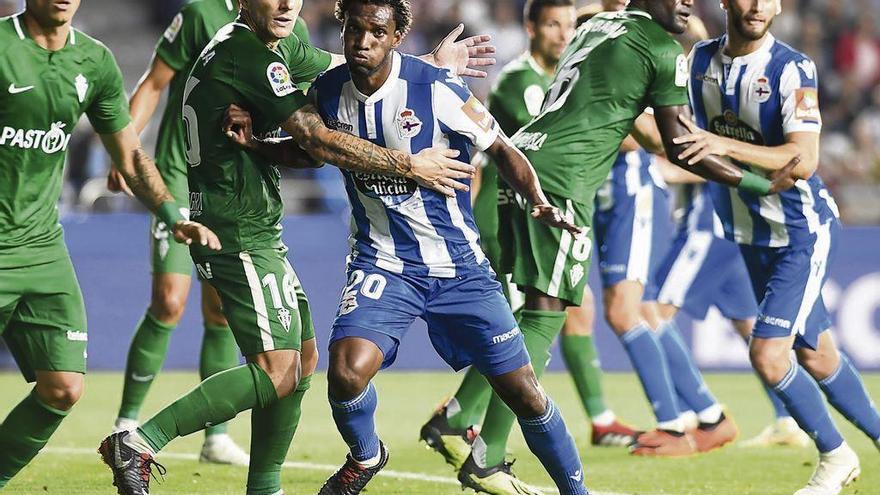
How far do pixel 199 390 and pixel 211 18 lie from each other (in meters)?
2.56

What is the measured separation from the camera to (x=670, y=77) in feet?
21.7

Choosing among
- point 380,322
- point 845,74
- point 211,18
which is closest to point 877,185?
point 845,74

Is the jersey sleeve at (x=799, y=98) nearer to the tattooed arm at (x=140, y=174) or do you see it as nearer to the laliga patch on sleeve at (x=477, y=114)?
the laliga patch on sleeve at (x=477, y=114)

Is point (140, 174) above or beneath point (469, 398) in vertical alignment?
above

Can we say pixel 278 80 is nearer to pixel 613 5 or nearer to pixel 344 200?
pixel 613 5

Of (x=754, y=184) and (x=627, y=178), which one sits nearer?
(x=754, y=184)

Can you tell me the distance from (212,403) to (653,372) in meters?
3.68

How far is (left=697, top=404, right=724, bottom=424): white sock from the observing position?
879 centimetres

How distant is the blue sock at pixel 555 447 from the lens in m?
5.95

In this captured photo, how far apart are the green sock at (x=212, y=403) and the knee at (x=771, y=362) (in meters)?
→ 2.52

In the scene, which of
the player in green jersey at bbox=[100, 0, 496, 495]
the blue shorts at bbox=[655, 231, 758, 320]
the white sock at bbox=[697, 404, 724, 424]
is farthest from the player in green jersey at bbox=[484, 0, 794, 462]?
the blue shorts at bbox=[655, 231, 758, 320]

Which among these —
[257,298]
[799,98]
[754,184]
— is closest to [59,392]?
[257,298]

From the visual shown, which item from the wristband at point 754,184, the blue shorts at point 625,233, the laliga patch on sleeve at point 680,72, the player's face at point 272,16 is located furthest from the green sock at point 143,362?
the wristband at point 754,184

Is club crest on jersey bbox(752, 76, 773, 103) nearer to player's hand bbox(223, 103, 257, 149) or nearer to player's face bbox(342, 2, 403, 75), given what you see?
player's face bbox(342, 2, 403, 75)
